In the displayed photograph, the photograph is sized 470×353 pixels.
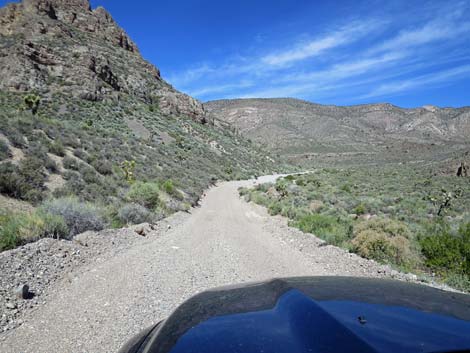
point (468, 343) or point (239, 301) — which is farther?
point (239, 301)

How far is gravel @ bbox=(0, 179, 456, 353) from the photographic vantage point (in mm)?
4465

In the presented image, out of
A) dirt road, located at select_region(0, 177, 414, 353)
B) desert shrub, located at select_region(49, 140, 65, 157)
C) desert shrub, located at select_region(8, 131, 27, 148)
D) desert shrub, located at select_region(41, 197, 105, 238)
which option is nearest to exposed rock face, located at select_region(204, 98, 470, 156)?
desert shrub, located at select_region(49, 140, 65, 157)

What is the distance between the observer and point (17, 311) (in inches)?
191

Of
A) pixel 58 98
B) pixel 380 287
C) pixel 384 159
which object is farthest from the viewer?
pixel 384 159

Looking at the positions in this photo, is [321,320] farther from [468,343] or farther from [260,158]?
[260,158]

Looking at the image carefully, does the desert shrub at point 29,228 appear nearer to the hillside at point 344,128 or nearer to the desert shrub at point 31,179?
the desert shrub at point 31,179

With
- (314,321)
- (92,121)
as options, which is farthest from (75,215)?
(92,121)

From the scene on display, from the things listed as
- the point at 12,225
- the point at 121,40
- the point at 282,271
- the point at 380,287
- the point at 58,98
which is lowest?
the point at 282,271

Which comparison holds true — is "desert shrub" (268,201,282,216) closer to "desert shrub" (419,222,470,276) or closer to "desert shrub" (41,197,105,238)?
"desert shrub" (419,222,470,276)

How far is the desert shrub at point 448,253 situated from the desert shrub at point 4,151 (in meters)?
16.1

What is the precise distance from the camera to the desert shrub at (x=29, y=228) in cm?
698

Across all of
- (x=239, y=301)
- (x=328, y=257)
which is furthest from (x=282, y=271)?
(x=239, y=301)

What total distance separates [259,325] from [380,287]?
155cm

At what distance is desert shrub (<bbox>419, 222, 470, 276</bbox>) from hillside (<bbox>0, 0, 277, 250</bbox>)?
9.78 metres
